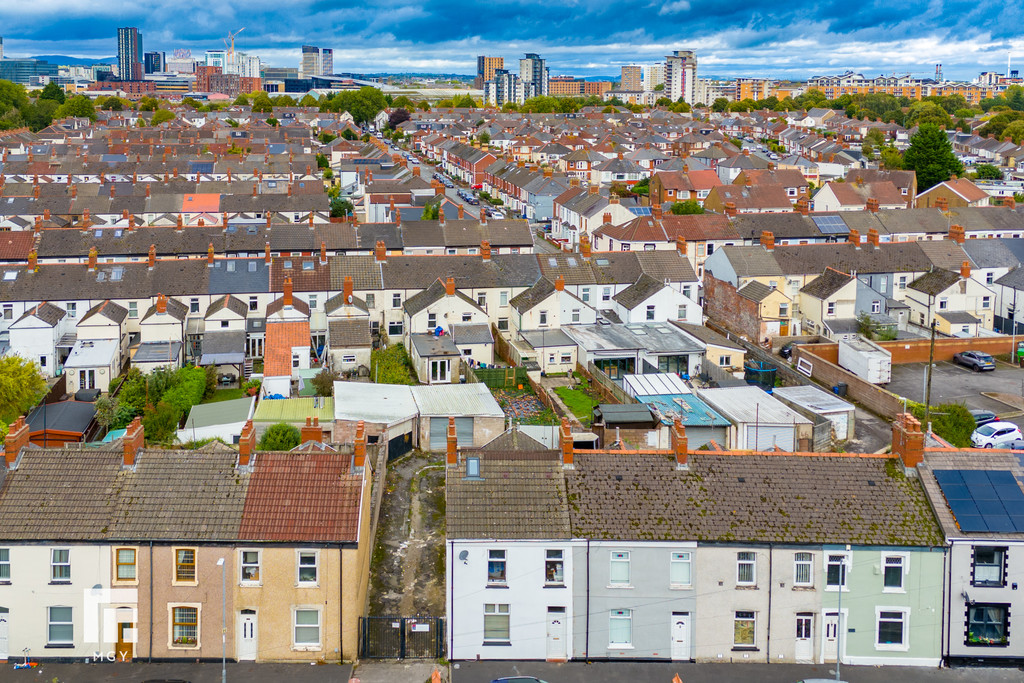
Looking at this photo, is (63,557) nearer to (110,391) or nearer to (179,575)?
(179,575)

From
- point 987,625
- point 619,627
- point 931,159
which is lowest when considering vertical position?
point 619,627

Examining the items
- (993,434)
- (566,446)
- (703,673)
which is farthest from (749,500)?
(993,434)

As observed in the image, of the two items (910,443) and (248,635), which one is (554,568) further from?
(910,443)

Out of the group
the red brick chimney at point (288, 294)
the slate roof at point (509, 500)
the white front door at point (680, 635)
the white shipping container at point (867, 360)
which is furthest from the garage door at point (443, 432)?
the white shipping container at point (867, 360)

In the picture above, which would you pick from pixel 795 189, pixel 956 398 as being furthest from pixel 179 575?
pixel 795 189

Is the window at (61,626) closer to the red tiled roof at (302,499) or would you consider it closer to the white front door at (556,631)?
the red tiled roof at (302,499)

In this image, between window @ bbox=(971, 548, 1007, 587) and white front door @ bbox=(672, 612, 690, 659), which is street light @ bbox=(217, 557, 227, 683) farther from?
window @ bbox=(971, 548, 1007, 587)
